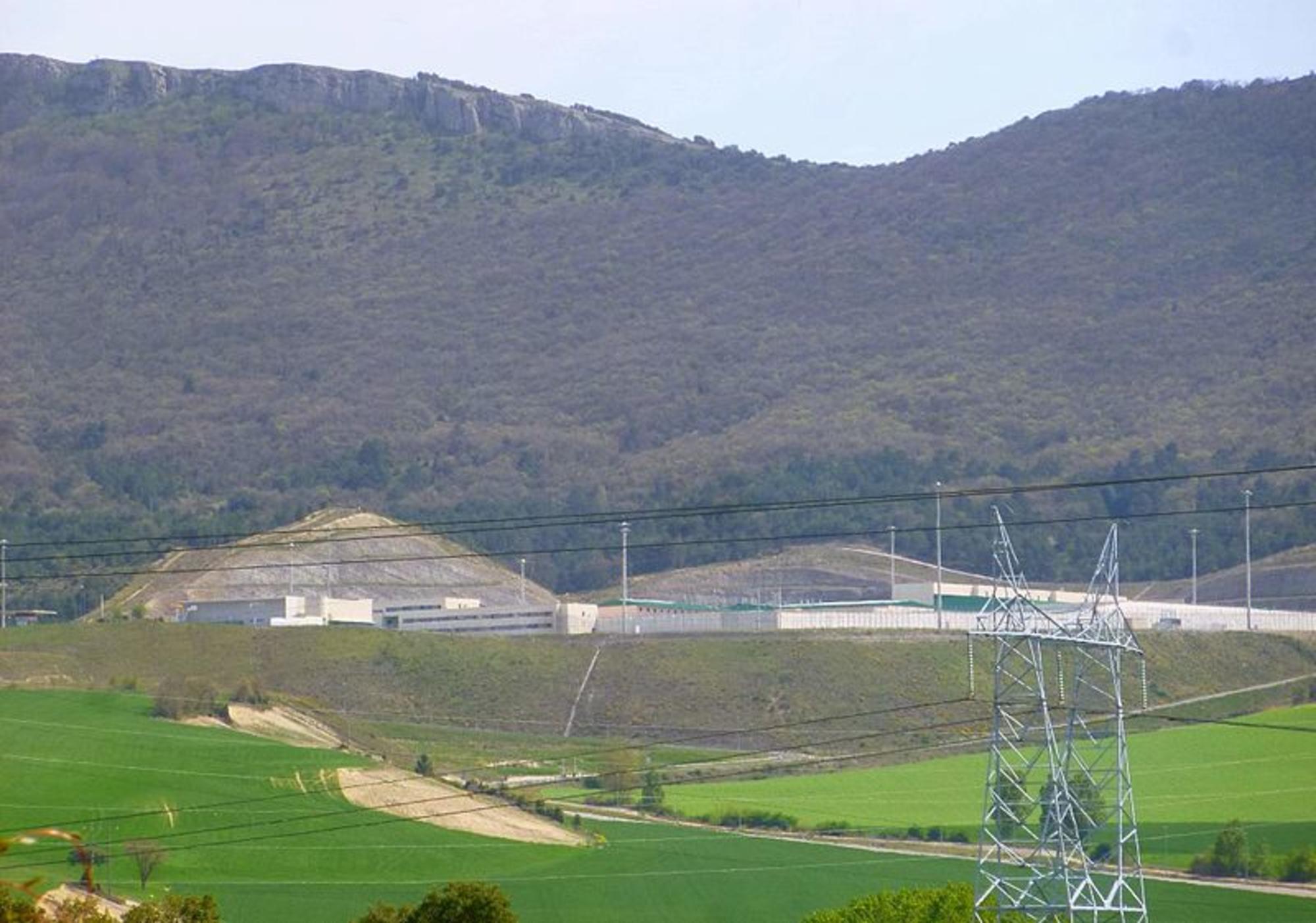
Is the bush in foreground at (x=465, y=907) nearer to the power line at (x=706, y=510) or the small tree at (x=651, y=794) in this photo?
the power line at (x=706, y=510)

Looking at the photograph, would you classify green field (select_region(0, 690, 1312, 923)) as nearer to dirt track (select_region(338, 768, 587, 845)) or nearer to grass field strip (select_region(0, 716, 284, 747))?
grass field strip (select_region(0, 716, 284, 747))

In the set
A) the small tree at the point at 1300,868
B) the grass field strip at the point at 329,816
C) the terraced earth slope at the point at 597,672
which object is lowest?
the small tree at the point at 1300,868

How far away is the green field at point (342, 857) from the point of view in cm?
6175

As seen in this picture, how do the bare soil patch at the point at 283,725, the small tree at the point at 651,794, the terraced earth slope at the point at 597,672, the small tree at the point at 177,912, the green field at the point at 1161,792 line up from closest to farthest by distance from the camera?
the small tree at the point at 177,912, the green field at the point at 1161,792, the small tree at the point at 651,794, the bare soil patch at the point at 283,725, the terraced earth slope at the point at 597,672

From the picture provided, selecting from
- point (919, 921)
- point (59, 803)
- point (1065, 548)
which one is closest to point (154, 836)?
point (59, 803)

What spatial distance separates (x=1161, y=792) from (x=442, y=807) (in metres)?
22.3

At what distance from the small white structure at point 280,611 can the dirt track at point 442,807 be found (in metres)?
39.9

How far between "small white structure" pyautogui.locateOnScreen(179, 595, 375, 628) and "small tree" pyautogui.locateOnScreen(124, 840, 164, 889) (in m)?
50.7

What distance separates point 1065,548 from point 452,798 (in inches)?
3969

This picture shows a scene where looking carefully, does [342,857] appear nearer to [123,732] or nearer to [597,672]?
[123,732]

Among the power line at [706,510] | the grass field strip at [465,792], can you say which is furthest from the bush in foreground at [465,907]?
the grass field strip at [465,792]

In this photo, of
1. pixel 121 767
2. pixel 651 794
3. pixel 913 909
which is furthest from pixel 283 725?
pixel 913 909

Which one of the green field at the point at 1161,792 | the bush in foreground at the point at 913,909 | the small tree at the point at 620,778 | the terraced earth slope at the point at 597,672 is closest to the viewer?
the bush in foreground at the point at 913,909

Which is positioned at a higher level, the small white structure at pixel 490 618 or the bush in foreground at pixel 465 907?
the small white structure at pixel 490 618
